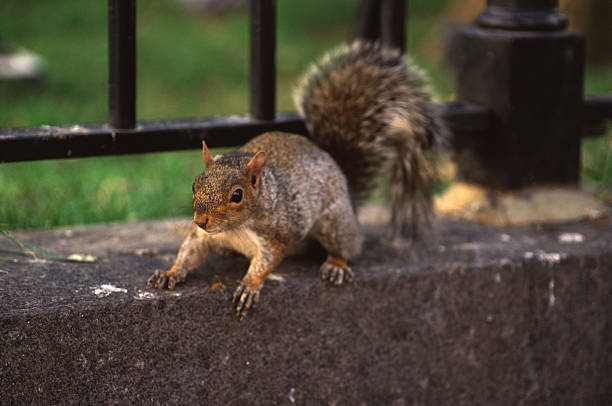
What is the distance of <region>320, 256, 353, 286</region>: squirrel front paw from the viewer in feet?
7.06

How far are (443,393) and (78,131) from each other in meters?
1.25

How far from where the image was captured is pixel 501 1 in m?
2.69

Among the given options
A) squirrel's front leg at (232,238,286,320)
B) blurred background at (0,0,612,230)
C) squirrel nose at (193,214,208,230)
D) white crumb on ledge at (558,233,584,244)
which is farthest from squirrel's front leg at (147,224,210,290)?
white crumb on ledge at (558,233,584,244)

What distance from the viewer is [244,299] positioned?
201 cm

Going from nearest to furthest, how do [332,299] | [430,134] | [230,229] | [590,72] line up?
[230,229], [332,299], [430,134], [590,72]

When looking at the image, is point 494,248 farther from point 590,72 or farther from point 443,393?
point 590,72

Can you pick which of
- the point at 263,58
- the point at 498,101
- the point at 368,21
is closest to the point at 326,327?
the point at 263,58

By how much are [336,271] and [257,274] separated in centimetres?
24

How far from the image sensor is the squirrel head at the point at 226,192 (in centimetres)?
183

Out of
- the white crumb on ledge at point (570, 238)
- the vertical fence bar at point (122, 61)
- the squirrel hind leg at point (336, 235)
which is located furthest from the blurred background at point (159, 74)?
the squirrel hind leg at point (336, 235)

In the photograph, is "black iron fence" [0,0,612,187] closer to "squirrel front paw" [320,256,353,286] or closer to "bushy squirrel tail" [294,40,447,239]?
"bushy squirrel tail" [294,40,447,239]

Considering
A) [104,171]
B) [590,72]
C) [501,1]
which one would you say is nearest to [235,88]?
[104,171]

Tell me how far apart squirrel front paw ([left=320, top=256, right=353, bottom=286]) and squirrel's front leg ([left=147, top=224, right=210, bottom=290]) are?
317 mm

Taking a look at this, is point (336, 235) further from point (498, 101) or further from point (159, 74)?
point (159, 74)
